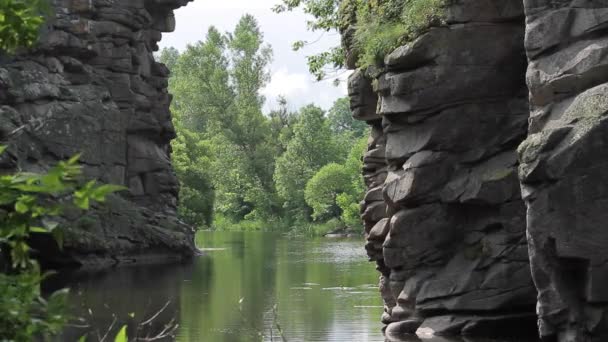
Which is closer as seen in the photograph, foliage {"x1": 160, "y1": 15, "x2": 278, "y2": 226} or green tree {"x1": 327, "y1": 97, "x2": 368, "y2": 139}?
foliage {"x1": 160, "y1": 15, "x2": 278, "y2": 226}

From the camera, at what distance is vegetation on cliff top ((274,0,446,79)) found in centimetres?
2227

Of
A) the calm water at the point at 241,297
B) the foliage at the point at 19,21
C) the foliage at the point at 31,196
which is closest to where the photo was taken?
the foliage at the point at 31,196

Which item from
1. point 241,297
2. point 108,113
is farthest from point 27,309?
point 108,113

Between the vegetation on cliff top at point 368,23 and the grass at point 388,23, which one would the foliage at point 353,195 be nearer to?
the vegetation on cliff top at point 368,23

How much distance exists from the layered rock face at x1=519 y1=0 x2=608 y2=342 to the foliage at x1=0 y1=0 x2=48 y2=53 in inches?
507

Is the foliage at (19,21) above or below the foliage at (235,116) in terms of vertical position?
below

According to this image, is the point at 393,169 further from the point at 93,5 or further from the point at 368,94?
the point at 93,5

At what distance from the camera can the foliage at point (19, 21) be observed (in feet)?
13.7

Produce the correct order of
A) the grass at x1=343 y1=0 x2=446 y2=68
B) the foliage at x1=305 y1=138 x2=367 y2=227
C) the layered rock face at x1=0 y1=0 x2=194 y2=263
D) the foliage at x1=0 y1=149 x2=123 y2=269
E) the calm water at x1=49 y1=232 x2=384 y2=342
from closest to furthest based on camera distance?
1. the foliage at x1=0 y1=149 x2=123 y2=269
2. the grass at x1=343 y1=0 x2=446 y2=68
3. the calm water at x1=49 y1=232 x2=384 y2=342
4. the layered rock face at x1=0 y1=0 x2=194 y2=263
5. the foliage at x1=305 y1=138 x2=367 y2=227

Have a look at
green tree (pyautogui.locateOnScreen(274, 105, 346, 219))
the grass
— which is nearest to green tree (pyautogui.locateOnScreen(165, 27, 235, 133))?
green tree (pyautogui.locateOnScreen(274, 105, 346, 219))

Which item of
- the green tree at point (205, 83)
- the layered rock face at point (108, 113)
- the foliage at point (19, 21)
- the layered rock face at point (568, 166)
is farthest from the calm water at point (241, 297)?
the green tree at point (205, 83)

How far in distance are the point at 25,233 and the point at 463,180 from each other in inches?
726

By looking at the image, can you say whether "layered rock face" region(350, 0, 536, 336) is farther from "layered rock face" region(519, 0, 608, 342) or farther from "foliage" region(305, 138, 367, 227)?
"foliage" region(305, 138, 367, 227)

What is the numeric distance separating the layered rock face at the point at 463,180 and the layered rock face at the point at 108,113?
61.9ft
